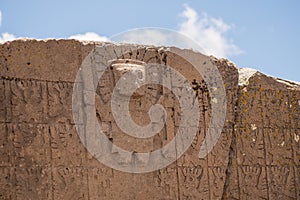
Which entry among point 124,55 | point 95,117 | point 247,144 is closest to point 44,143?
point 95,117

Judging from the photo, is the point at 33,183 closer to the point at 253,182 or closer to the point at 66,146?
the point at 66,146

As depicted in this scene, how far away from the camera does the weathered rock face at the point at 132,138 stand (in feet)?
19.0

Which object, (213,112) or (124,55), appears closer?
(124,55)

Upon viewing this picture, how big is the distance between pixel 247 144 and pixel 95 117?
2067mm

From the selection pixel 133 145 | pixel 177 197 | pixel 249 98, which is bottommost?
pixel 177 197

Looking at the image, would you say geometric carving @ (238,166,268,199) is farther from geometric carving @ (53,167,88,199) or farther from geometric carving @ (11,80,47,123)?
geometric carving @ (11,80,47,123)

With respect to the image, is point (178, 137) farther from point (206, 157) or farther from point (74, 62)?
point (74, 62)

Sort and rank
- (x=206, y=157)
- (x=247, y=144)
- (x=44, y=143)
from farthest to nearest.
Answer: (x=247, y=144)
(x=206, y=157)
(x=44, y=143)

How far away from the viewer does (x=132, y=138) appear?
6.32 m

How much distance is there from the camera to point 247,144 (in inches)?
289

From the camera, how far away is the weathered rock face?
5.79 meters

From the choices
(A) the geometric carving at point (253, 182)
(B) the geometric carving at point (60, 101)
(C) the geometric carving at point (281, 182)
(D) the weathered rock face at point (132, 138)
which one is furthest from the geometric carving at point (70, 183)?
(C) the geometric carving at point (281, 182)

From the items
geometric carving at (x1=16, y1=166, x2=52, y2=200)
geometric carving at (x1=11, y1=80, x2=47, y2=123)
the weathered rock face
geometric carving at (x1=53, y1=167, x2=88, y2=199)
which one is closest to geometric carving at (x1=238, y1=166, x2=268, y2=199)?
the weathered rock face

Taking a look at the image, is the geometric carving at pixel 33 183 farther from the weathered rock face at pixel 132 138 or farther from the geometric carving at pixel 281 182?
the geometric carving at pixel 281 182
